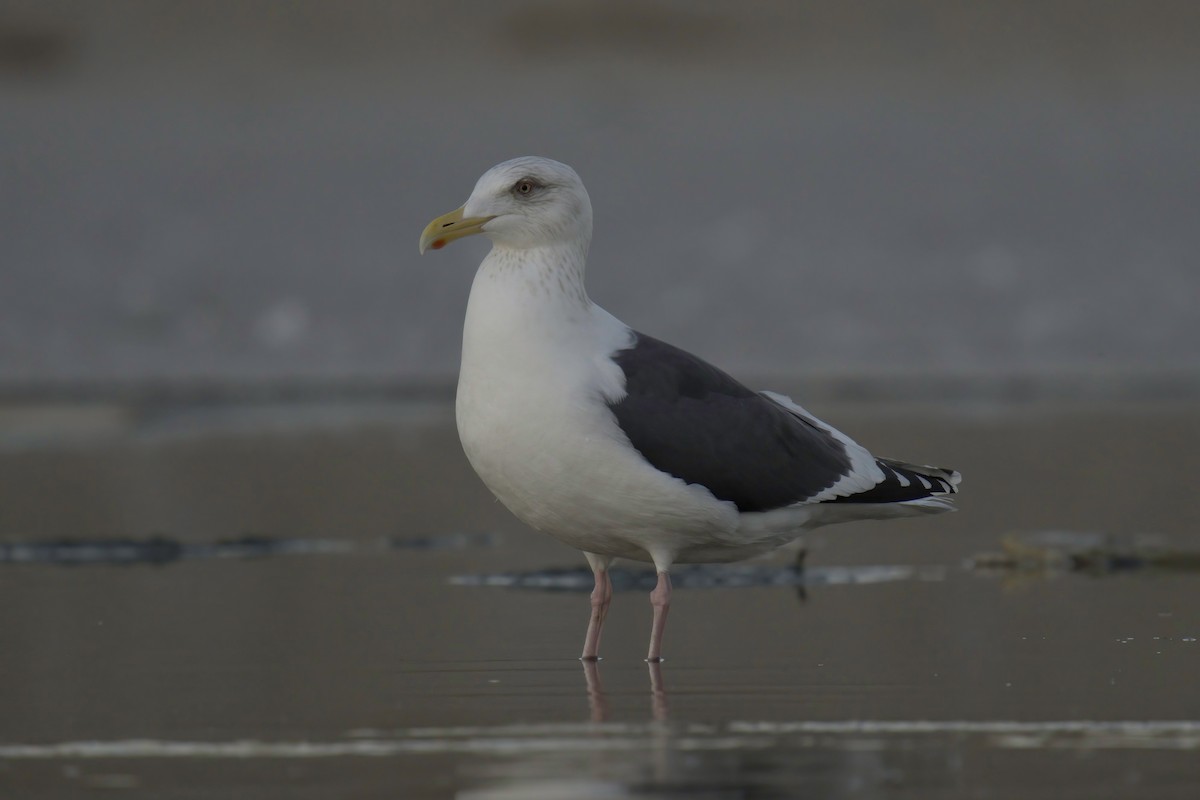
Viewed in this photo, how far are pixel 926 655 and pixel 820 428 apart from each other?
1.34 m

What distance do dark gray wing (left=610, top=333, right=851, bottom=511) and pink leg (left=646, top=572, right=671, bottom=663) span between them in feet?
1.11

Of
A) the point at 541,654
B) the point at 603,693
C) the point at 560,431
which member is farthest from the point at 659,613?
the point at 603,693

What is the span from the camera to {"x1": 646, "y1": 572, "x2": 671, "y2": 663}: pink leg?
20.2ft

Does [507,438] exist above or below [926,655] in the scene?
above

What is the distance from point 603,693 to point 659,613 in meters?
0.85

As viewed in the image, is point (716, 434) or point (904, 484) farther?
point (904, 484)

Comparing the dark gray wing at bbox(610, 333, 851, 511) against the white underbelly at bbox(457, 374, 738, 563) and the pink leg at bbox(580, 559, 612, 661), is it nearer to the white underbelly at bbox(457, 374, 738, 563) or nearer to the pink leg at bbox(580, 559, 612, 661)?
the white underbelly at bbox(457, 374, 738, 563)

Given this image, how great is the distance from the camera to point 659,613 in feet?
20.7

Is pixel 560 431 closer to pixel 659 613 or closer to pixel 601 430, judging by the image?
pixel 601 430

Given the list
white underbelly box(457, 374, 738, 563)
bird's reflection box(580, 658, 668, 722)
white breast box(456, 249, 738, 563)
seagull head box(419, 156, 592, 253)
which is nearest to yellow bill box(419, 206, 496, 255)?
seagull head box(419, 156, 592, 253)

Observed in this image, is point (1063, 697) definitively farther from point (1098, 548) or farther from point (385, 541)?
point (385, 541)

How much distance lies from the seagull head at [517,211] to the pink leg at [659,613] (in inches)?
46.8

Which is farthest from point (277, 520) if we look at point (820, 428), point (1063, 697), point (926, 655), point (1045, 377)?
point (1045, 377)

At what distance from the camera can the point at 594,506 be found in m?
6.25
